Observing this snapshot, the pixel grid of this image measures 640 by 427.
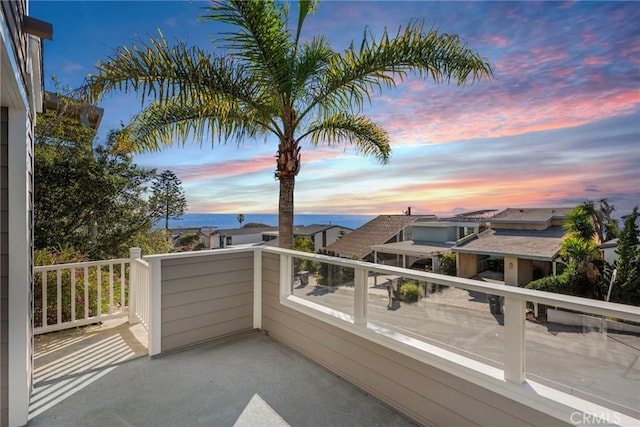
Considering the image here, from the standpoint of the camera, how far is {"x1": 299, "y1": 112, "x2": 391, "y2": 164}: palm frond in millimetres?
5027

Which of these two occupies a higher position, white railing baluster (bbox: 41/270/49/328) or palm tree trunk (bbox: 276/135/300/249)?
palm tree trunk (bbox: 276/135/300/249)

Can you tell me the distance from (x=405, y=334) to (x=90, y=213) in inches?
340

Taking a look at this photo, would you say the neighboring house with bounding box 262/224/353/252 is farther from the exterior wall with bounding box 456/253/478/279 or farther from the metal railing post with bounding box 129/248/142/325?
the metal railing post with bounding box 129/248/142/325

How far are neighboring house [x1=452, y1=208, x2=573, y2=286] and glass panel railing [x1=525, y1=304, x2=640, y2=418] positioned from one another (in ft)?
30.0

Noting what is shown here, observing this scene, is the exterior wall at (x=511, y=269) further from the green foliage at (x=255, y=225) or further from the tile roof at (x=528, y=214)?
the green foliage at (x=255, y=225)

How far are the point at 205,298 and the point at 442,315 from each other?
260cm

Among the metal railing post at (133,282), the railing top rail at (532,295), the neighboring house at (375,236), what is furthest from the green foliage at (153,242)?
the railing top rail at (532,295)

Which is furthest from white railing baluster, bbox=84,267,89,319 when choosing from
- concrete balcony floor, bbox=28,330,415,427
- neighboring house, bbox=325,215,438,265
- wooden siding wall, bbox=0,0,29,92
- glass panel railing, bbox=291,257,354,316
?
neighboring house, bbox=325,215,438,265

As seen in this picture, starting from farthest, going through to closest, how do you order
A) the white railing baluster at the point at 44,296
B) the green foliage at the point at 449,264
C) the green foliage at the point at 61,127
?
the green foliage at the point at 449,264, the green foliage at the point at 61,127, the white railing baluster at the point at 44,296

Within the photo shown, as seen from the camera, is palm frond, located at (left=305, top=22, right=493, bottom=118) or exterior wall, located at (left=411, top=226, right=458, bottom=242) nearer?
palm frond, located at (left=305, top=22, right=493, bottom=118)

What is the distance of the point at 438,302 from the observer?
2.21m

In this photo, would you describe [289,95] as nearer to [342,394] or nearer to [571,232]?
[342,394]

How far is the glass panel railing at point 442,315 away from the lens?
1938 mm

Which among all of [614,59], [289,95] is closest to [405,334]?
[289,95]
